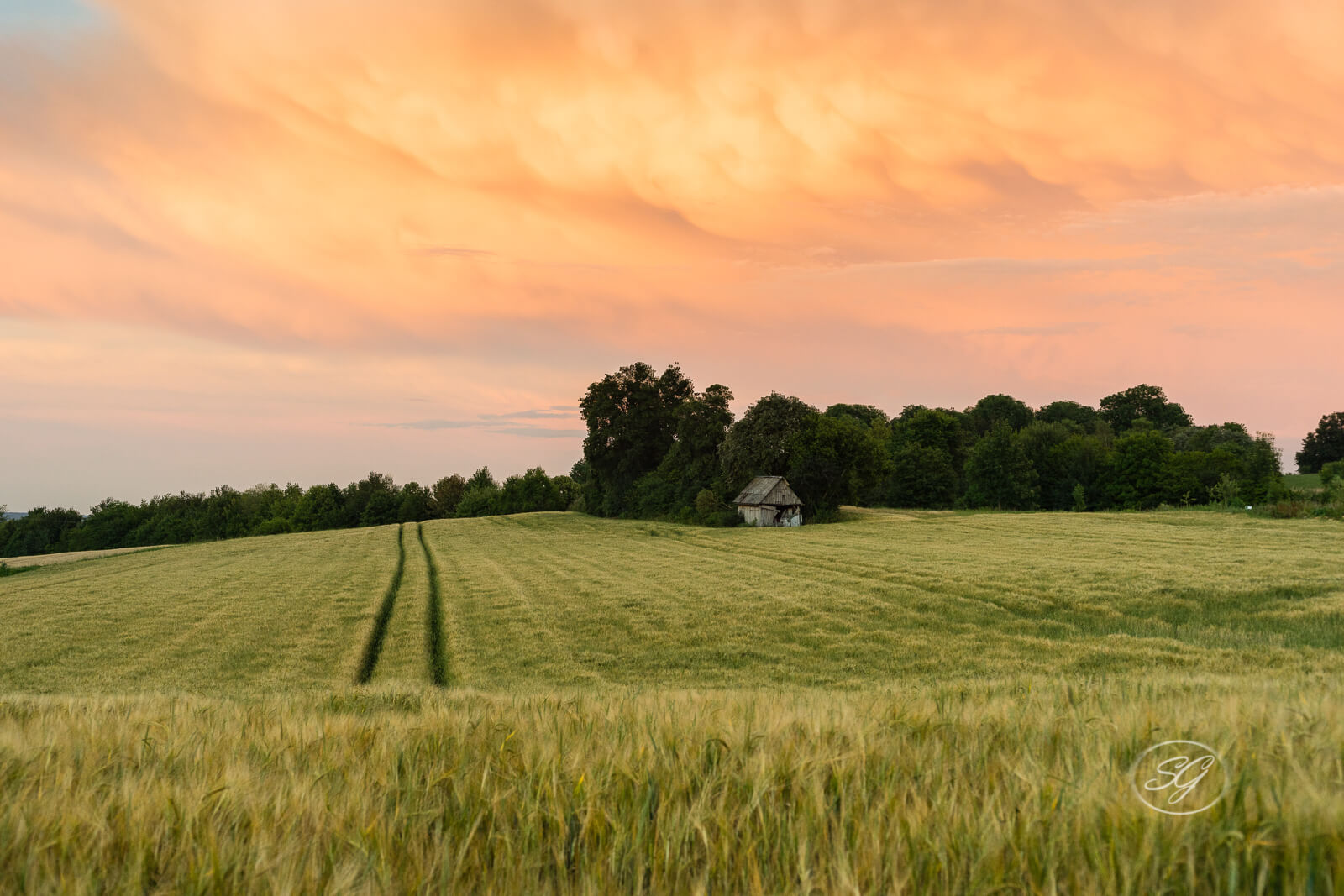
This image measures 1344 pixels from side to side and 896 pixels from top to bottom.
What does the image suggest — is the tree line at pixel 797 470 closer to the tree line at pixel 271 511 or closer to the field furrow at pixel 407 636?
the tree line at pixel 271 511

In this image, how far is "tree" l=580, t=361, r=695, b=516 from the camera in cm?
7962

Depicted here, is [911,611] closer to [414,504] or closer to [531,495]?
[531,495]

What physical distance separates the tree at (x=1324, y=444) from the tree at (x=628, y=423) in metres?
107

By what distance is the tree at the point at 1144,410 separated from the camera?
125m

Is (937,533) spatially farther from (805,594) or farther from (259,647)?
(259,647)

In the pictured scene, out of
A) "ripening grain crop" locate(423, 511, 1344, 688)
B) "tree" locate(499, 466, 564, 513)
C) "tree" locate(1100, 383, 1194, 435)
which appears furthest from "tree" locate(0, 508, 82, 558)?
"tree" locate(1100, 383, 1194, 435)

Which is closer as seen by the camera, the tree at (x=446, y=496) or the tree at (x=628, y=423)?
the tree at (x=628, y=423)

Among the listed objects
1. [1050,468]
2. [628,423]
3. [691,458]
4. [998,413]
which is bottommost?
[1050,468]

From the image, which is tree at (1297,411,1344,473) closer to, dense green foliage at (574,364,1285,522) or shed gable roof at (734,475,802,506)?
dense green foliage at (574,364,1285,522)

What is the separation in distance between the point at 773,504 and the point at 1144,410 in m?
103

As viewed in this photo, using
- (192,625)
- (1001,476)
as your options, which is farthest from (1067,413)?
(192,625)

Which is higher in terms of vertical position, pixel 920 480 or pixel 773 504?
pixel 920 480

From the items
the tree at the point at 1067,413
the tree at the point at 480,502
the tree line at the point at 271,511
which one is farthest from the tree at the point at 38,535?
the tree at the point at 1067,413

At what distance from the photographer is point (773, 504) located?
202 ft
